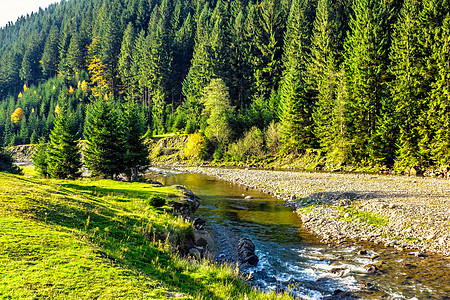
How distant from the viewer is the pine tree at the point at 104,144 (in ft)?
117

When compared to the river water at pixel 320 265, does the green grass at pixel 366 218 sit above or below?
above

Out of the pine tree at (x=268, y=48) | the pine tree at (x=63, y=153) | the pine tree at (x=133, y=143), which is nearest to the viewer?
the pine tree at (x=63, y=153)

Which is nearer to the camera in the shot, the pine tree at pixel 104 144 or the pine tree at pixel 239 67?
the pine tree at pixel 104 144

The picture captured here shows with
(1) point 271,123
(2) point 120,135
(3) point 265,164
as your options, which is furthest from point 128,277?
(1) point 271,123

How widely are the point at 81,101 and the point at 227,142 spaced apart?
96.6 metres

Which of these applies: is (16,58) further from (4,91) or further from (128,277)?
(128,277)

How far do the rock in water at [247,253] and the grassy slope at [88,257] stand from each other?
3850 millimetres

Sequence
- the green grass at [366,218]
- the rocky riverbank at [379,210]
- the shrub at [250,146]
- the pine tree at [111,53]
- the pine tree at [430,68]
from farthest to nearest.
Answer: the pine tree at [111,53] < the shrub at [250,146] < the pine tree at [430,68] < the green grass at [366,218] < the rocky riverbank at [379,210]

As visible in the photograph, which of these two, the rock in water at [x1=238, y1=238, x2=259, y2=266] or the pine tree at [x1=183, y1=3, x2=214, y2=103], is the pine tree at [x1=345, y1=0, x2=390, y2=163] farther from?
the pine tree at [x1=183, y1=3, x2=214, y2=103]

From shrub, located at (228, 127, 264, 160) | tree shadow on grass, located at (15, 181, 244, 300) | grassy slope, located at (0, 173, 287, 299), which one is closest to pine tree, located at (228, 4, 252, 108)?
shrub, located at (228, 127, 264, 160)

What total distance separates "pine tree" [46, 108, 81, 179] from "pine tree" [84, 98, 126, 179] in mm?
3026

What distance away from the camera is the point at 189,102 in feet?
295

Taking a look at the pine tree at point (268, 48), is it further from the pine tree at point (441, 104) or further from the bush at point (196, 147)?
the pine tree at point (441, 104)

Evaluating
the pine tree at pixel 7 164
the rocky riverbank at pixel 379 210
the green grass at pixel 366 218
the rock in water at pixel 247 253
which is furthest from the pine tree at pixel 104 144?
the green grass at pixel 366 218
